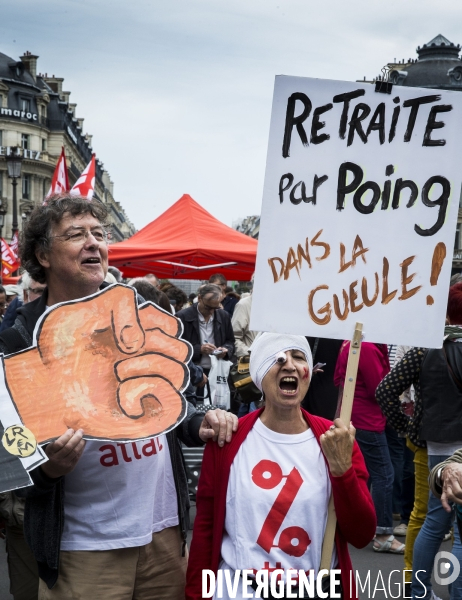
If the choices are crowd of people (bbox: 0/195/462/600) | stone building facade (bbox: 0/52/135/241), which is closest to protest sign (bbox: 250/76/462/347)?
crowd of people (bbox: 0/195/462/600)

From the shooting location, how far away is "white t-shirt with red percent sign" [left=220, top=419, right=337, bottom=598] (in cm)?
234

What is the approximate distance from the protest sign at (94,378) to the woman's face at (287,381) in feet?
1.10

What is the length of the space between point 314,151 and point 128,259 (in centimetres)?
742

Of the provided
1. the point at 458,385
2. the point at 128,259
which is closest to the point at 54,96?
the point at 128,259

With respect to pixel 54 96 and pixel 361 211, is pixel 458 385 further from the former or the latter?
pixel 54 96

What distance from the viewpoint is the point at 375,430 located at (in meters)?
5.43

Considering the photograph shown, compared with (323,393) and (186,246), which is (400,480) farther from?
(186,246)

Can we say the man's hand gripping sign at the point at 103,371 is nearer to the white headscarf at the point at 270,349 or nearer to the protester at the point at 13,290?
the white headscarf at the point at 270,349

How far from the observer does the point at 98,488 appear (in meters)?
2.29

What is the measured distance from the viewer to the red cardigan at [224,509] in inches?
90.4

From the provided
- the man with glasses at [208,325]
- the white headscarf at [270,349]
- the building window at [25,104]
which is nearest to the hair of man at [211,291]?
the man with glasses at [208,325]

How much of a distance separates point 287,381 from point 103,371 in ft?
2.03

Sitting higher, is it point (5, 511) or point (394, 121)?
point (394, 121)

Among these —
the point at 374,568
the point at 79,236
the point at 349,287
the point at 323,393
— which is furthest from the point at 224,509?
the point at 323,393
